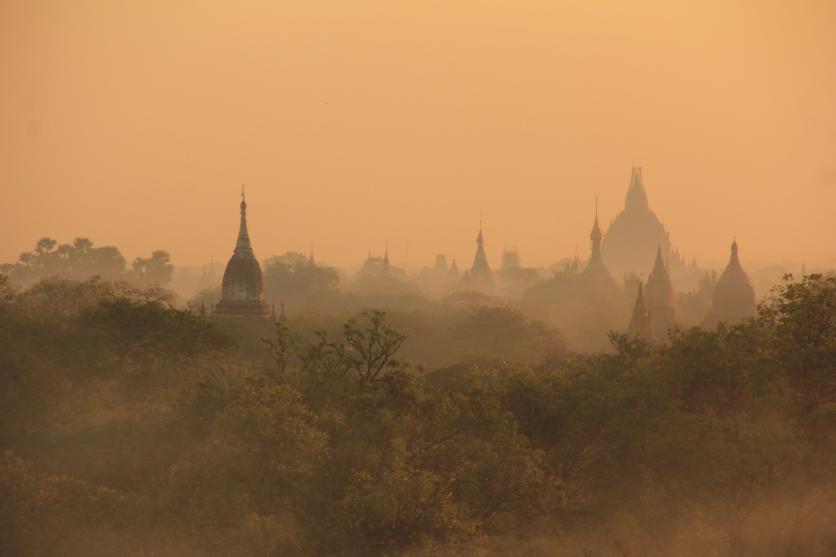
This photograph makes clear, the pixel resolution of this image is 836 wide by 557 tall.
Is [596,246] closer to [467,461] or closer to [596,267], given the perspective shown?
[596,267]

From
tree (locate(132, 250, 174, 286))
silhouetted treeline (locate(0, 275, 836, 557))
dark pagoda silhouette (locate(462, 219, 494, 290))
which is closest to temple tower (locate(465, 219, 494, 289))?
dark pagoda silhouette (locate(462, 219, 494, 290))

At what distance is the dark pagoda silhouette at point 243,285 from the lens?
225 ft

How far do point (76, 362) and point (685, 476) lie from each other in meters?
24.4

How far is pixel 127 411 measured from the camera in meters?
36.2

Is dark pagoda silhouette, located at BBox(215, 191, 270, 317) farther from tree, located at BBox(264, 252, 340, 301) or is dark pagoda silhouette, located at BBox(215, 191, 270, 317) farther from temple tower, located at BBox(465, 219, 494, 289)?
temple tower, located at BBox(465, 219, 494, 289)

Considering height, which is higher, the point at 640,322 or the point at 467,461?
the point at 640,322

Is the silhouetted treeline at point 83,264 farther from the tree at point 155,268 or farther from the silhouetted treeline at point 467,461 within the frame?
the silhouetted treeline at point 467,461

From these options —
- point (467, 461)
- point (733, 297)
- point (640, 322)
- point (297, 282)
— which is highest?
point (297, 282)

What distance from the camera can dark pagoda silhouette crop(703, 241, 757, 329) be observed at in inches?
3718

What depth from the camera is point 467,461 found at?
2709cm

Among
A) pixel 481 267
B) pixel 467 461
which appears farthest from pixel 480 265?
pixel 467 461

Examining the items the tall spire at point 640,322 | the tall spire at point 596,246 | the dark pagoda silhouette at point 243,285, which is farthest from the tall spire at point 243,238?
the tall spire at point 596,246

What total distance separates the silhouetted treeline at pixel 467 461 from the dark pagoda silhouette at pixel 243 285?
109 feet

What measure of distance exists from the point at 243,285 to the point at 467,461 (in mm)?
44410
